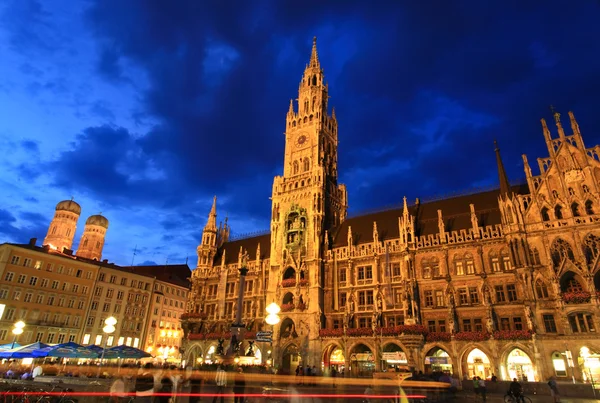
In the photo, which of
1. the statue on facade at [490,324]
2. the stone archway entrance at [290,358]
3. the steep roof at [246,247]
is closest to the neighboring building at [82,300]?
the steep roof at [246,247]

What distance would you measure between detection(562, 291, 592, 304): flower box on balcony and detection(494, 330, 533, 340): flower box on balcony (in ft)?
15.2

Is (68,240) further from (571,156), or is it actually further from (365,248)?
(571,156)

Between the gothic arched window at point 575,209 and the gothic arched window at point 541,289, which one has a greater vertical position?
the gothic arched window at point 575,209

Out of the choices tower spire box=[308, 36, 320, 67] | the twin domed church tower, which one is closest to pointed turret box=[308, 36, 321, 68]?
tower spire box=[308, 36, 320, 67]

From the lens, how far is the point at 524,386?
30.2 meters

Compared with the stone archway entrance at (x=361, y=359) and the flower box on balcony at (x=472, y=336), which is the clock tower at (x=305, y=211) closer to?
the stone archway entrance at (x=361, y=359)

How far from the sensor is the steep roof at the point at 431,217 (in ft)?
153

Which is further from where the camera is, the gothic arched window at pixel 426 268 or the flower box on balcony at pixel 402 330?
the gothic arched window at pixel 426 268

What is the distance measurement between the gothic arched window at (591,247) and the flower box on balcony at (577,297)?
3328mm

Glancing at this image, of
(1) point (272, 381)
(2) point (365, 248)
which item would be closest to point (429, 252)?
(2) point (365, 248)

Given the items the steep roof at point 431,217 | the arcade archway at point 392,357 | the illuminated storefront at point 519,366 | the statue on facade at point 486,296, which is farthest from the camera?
the steep roof at point 431,217

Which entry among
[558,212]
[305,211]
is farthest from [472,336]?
[305,211]

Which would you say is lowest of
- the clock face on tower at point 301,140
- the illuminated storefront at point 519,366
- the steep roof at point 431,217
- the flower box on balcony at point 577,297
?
the illuminated storefront at point 519,366

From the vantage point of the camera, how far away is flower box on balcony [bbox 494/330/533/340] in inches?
1445
